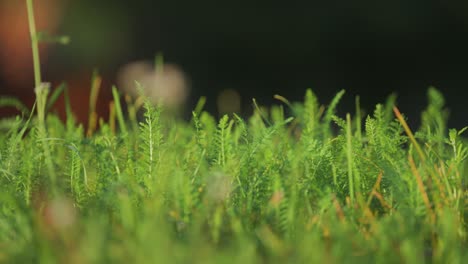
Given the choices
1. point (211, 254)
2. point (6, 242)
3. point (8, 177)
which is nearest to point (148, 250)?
point (211, 254)

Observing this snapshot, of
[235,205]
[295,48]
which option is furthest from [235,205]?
[295,48]

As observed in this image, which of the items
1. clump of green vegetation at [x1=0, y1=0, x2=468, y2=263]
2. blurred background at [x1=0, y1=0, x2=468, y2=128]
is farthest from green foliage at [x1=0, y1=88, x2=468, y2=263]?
blurred background at [x1=0, y1=0, x2=468, y2=128]

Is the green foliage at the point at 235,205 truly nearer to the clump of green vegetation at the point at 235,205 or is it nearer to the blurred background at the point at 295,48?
the clump of green vegetation at the point at 235,205

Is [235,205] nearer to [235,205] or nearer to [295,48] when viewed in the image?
[235,205]

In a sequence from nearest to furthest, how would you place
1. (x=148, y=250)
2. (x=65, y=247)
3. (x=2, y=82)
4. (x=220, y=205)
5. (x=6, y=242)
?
(x=148, y=250) < (x=65, y=247) < (x=6, y=242) < (x=220, y=205) < (x=2, y=82)

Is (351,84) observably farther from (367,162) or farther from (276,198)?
(276,198)

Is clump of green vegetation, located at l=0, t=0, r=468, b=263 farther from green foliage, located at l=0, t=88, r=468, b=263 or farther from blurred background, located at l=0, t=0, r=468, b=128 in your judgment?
blurred background, located at l=0, t=0, r=468, b=128

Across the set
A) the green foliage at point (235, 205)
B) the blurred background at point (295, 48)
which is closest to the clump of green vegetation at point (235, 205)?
the green foliage at point (235, 205)
